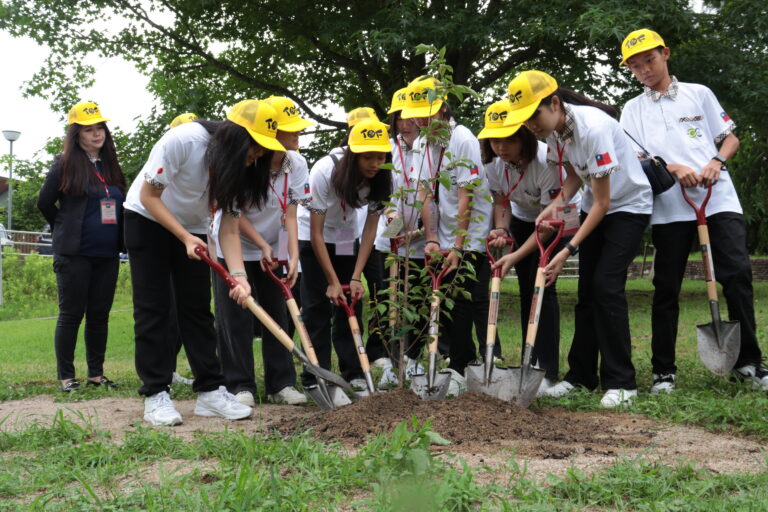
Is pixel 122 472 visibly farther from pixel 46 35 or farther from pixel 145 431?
pixel 46 35

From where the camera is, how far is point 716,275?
447 cm

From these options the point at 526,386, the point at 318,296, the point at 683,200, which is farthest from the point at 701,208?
the point at 318,296

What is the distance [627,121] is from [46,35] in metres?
9.95

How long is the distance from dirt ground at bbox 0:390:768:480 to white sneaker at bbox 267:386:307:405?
0.39m

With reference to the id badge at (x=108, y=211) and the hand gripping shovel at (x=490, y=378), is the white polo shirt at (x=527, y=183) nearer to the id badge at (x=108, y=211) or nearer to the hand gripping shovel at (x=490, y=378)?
the hand gripping shovel at (x=490, y=378)

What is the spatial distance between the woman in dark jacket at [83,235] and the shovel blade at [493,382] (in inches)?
104

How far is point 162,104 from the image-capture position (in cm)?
1225

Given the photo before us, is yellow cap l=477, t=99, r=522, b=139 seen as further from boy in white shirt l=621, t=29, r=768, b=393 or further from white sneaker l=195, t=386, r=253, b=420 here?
white sneaker l=195, t=386, r=253, b=420

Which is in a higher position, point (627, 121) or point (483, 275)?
point (627, 121)

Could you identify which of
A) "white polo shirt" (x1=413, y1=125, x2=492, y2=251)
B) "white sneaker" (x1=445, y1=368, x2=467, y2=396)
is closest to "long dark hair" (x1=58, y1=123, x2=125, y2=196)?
"white polo shirt" (x1=413, y1=125, x2=492, y2=251)

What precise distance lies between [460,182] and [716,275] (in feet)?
5.16

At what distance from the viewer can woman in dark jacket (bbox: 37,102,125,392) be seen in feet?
17.1

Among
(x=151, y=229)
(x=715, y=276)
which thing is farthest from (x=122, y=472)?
(x=715, y=276)

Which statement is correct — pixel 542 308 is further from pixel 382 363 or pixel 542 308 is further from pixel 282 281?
pixel 282 281
